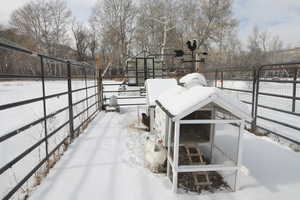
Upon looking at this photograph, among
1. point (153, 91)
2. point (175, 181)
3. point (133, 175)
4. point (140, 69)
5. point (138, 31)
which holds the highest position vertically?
point (138, 31)

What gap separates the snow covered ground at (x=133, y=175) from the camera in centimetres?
202

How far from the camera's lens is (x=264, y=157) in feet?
9.53

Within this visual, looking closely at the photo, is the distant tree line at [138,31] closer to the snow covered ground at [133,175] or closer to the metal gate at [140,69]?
the metal gate at [140,69]

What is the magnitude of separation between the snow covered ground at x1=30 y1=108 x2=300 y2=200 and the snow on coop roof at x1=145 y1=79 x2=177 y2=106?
89 centimetres

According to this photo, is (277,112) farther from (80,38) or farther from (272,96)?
(80,38)

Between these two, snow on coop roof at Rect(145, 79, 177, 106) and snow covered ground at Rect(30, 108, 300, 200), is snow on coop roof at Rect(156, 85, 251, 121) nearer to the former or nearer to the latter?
snow covered ground at Rect(30, 108, 300, 200)

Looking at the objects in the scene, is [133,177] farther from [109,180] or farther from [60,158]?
[60,158]

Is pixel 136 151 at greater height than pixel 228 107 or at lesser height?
lesser

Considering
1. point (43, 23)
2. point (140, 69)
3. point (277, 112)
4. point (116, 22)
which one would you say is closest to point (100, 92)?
point (140, 69)

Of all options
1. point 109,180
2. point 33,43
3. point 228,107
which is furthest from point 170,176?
point 33,43

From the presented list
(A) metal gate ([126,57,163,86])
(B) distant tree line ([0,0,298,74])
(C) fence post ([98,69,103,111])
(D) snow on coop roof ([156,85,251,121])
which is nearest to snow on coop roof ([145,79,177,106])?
(D) snow on coop roof ([156,85,251,121])

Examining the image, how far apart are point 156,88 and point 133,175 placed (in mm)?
2136

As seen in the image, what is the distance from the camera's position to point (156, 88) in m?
4.09

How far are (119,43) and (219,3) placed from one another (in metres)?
13.1
